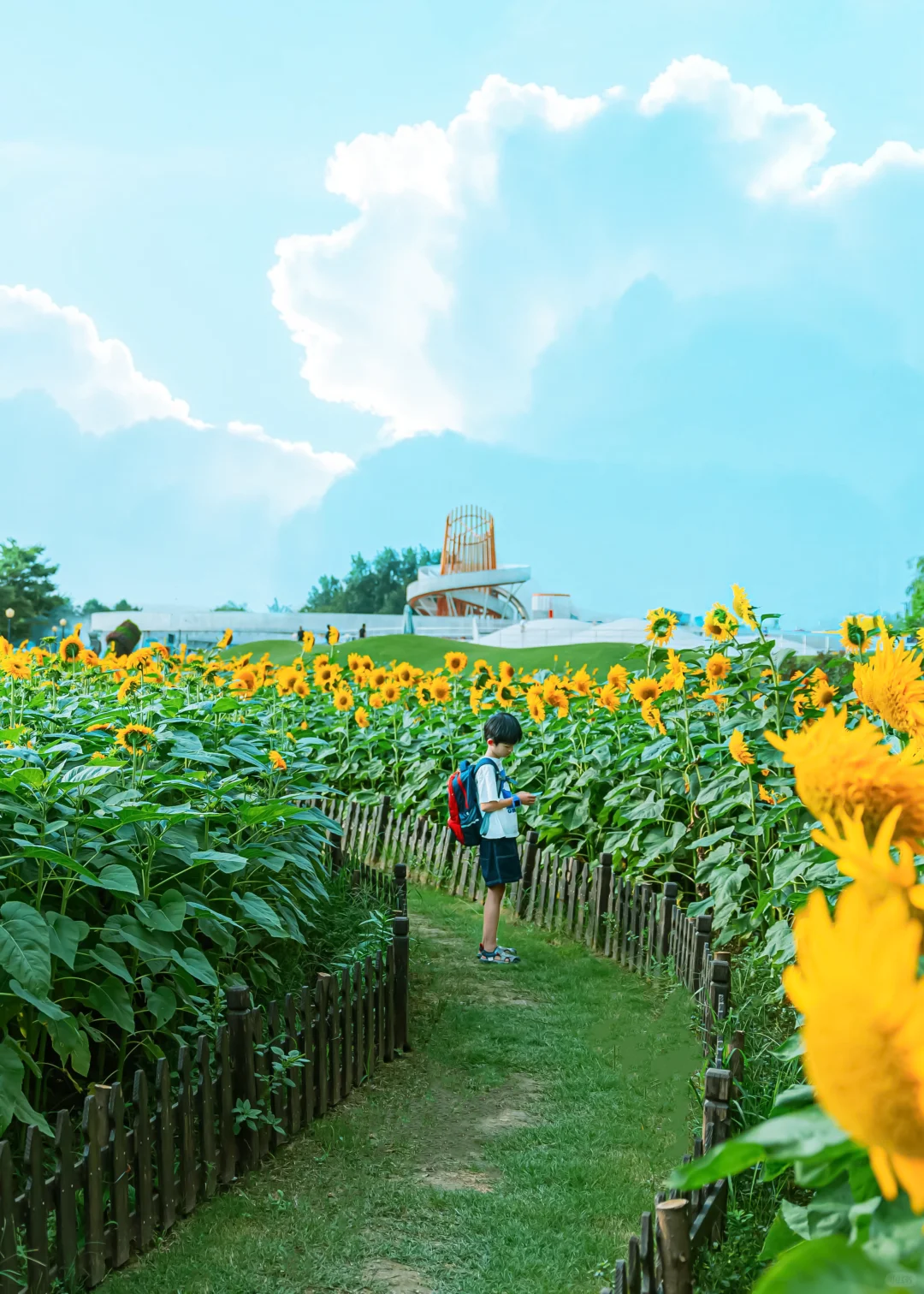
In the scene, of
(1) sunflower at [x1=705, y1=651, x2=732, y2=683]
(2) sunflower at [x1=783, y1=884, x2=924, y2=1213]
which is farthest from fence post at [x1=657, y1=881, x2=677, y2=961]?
(2) sunflower at [x1=783, y1=884, x2=924, y2=1213]

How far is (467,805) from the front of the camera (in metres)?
6.79

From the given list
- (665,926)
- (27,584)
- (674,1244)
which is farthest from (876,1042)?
(27,584)

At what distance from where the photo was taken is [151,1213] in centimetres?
352

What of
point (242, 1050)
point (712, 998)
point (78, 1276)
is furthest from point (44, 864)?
point (712, 998)

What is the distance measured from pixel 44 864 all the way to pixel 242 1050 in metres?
1.00

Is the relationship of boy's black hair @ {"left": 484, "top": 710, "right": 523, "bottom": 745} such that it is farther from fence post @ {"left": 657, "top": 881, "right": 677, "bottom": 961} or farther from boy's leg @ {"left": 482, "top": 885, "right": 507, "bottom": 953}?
fence post @ {"left": 657, "top": 881, "right": 677, "bottom": 961}

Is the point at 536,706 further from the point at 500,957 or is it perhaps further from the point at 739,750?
the point at 739,750

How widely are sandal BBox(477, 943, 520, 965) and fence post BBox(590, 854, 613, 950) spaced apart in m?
0.56

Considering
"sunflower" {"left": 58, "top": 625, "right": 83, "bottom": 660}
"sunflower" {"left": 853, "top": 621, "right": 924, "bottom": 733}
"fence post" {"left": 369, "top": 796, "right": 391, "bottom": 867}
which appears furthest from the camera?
"fence post" {"left": 369, "top": 796, "right": 391, "bottom": 867}

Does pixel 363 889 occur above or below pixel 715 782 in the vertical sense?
below

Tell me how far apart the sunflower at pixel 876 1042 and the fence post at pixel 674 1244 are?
2397 mm

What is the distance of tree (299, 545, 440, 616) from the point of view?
92500mm

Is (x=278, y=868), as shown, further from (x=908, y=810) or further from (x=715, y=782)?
(x=908, y=810)

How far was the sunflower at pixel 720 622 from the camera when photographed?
594 cm
